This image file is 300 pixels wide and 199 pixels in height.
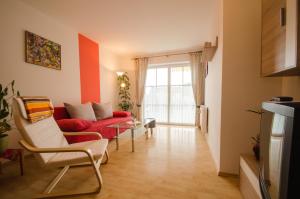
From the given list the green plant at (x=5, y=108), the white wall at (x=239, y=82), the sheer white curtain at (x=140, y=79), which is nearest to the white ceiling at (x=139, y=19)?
the white wall at (x=239, y=82)

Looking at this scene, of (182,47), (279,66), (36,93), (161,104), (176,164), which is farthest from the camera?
(161,104)

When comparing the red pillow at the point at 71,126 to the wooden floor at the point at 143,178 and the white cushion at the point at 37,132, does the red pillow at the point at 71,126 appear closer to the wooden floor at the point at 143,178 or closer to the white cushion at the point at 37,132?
the white cushion at the point at 37,132

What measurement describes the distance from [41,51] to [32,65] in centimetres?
32

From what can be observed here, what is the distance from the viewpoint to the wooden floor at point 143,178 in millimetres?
1532

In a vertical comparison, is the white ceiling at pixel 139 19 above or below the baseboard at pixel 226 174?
above

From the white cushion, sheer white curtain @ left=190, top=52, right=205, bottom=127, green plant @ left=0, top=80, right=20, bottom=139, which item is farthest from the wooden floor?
sheer white curtain @ left=190, top=52, right=205, bottom=127

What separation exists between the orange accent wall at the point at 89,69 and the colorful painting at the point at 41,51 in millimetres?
703

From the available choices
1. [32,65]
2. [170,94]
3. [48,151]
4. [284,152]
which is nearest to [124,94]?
[170,94]

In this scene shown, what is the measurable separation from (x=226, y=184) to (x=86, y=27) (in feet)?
12.1

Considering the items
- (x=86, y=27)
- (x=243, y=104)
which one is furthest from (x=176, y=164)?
(x=86, y=27)

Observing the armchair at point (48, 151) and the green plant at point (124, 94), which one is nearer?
the armchair at point (48, 151)

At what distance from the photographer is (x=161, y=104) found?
541cm

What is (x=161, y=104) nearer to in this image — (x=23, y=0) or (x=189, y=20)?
(x=189, y=20)

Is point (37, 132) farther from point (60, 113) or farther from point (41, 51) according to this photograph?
point (41, 51)
